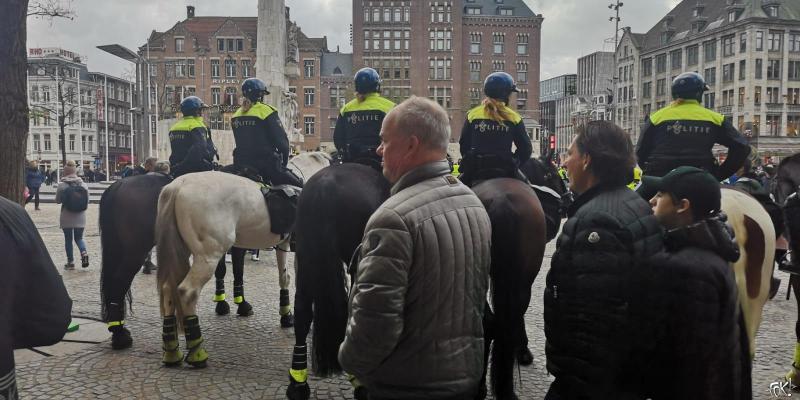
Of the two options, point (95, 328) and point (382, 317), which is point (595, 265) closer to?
point (382, 317)

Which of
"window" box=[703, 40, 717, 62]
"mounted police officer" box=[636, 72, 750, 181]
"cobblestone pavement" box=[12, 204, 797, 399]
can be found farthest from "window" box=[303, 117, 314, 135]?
"mounted police officer" box=[636, 72, 750, 181]

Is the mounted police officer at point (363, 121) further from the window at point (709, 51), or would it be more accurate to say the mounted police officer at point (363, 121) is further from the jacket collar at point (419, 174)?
the window at point (709, 51)

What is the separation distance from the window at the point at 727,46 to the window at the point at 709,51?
1.26 m

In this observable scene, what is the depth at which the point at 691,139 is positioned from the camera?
17.4 ft

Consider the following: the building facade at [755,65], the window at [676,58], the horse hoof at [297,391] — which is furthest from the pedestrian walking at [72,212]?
the window at [676,58]

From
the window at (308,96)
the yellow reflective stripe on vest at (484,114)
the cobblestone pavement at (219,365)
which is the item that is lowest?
the cobblestone pavement at (219,365)

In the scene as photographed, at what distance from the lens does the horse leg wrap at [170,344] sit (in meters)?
5.57

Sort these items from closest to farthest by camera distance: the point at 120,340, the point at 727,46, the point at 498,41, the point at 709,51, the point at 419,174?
the point at 419,174
the point at 120,340
the point at 727,46
the point at 709,51
the point at 498,41

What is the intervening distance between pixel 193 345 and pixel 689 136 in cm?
489

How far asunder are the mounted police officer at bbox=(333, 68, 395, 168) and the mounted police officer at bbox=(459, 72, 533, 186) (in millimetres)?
842

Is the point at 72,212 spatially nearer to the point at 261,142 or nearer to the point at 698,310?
the point at 261,142

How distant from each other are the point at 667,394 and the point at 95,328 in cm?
634

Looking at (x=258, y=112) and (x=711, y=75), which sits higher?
(x=711, y=75)

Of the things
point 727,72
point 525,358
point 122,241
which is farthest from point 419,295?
point 727,72
